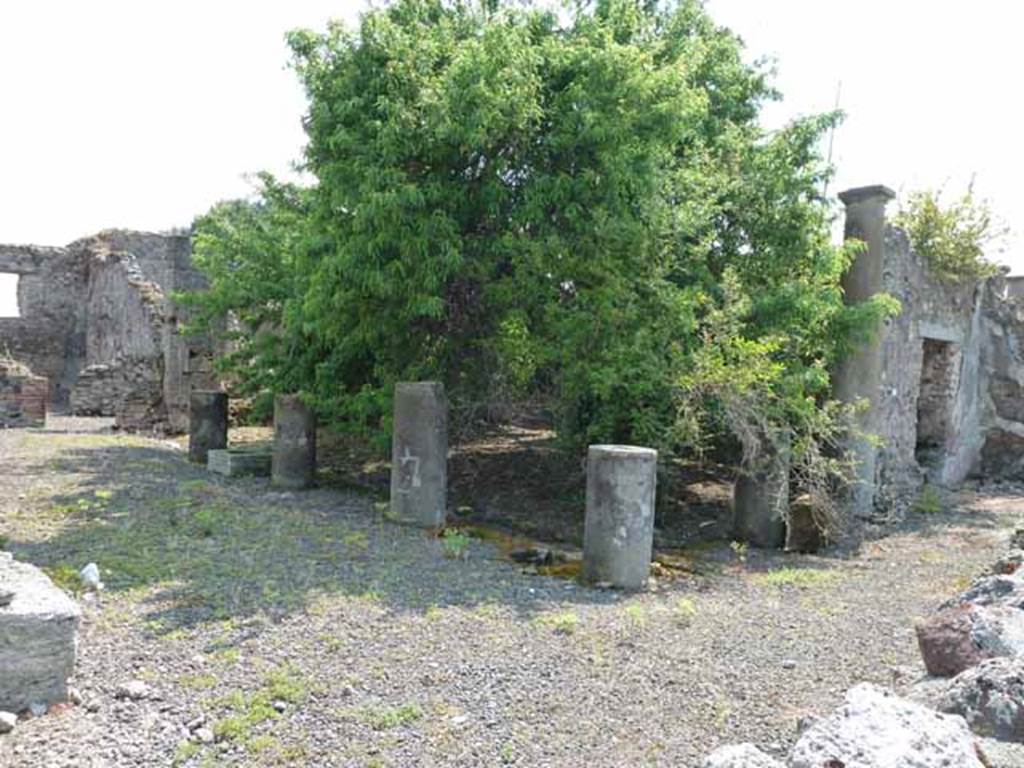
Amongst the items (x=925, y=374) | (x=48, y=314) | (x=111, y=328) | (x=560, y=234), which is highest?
(x=560, y=234)

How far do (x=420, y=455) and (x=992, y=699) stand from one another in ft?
17.6

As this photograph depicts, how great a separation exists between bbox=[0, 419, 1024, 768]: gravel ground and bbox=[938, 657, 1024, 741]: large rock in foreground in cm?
64

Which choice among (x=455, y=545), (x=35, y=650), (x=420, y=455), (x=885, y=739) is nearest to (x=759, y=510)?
(x=455, y=545)

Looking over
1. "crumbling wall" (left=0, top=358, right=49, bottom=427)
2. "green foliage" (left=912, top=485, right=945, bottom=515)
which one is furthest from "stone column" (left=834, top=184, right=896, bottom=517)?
"crumbling wall" (left=0, top=358, right=49, bottom=427)

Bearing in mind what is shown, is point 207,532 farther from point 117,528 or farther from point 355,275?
point 355,275

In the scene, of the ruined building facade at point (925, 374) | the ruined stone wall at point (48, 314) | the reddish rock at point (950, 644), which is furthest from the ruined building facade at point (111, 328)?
the reddish rock at point (950, 644)

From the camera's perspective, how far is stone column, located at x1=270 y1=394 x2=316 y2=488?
970cm

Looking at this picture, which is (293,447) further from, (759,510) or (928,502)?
(928,502)

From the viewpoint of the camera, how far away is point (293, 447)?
9711mm

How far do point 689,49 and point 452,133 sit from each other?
3538mm

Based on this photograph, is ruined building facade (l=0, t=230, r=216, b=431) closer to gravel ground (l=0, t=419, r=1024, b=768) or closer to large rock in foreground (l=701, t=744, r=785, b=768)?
gravel ground (l=0, t=419, r=1024, b=768)

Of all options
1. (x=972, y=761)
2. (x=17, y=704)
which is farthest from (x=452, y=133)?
(x=972, y=761)

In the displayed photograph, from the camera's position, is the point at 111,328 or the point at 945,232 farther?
the point at 111,328

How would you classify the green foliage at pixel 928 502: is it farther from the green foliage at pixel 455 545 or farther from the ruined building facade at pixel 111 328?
the ruined building facade at pixel 111 328
